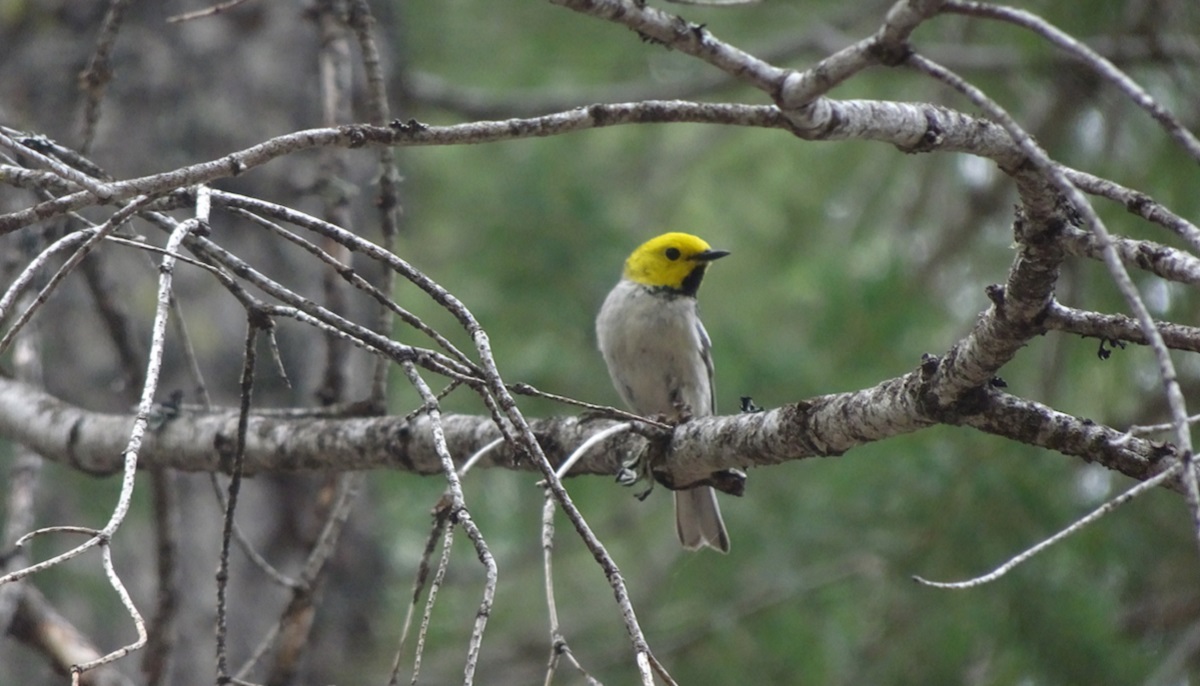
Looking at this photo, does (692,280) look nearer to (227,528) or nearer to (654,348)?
(654,348)

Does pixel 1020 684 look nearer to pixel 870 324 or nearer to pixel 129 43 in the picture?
pixel 870 324

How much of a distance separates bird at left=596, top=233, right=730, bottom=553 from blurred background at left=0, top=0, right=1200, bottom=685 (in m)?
0.51

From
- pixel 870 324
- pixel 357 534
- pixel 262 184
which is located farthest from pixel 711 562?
pixel 262 184

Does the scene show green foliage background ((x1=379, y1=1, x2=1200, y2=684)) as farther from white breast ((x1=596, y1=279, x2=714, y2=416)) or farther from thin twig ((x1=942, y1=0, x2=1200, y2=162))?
thin twig ((x1=942, y1=0, x2=1200, y2=162))

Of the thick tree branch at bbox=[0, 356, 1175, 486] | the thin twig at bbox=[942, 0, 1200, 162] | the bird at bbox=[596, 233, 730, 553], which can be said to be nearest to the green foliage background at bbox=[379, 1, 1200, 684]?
the bird at bbox=[596, 233, 730, 553]

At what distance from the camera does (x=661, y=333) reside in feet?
18.6

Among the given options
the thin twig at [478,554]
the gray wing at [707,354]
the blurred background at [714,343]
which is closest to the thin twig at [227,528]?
the thin twig at [478,554]

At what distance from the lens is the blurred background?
15.9 ft

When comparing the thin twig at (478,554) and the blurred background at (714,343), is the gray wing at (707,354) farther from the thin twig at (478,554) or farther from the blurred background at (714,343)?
the thin twig at (478,554)

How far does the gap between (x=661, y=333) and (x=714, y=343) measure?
3.24 ft

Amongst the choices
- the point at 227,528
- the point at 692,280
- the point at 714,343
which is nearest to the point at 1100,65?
the point at 227,528

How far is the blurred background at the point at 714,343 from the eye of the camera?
15.9 ft

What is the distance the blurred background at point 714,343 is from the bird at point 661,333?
51 centimetres

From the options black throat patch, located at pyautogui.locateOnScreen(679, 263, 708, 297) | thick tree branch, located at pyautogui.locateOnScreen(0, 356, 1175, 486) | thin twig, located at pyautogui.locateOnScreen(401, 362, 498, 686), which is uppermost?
black throat patch, located at pyautogui.locateOnScreen(679, 263, 708, 297)
